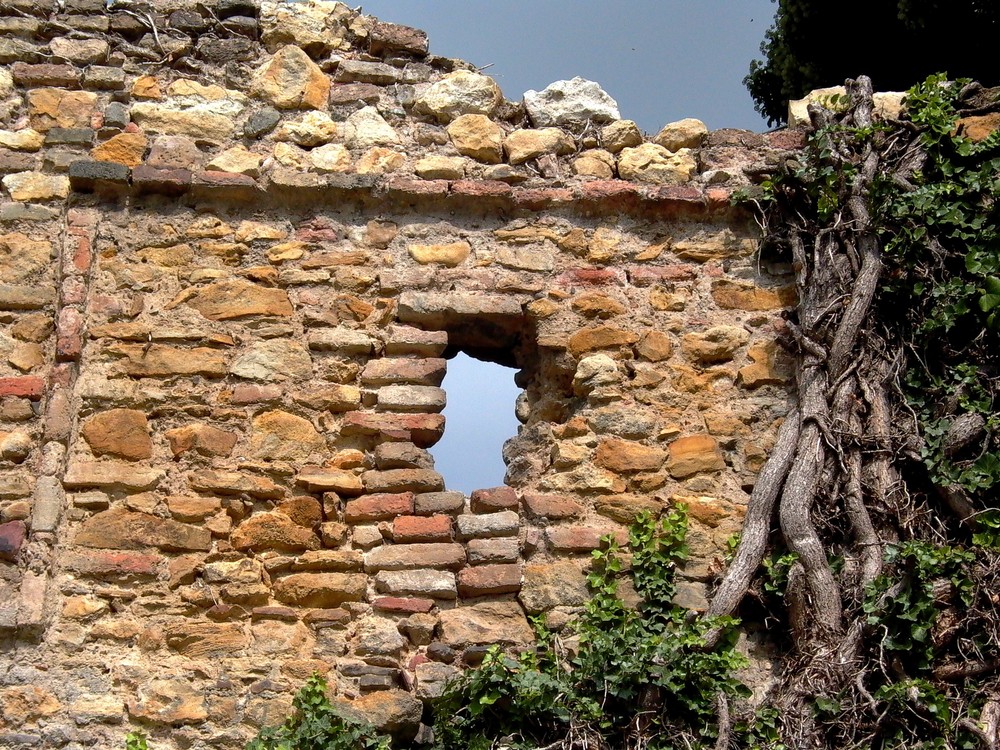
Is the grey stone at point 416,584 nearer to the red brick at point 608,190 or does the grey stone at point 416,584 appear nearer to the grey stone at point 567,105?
the red brick at point 608,190

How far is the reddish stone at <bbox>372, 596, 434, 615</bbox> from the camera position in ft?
12.9

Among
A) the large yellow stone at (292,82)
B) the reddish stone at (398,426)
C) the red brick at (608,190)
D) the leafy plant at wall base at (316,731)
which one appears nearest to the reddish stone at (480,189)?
the red brick at (608,190)

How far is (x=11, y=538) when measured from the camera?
12.7ft

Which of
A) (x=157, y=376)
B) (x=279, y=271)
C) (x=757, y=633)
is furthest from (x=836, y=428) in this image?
(x=157, y=376)

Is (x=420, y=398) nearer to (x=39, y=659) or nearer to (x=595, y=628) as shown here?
(x=595, y=628)

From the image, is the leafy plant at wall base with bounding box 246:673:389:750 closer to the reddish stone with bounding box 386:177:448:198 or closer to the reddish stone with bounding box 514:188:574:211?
the reddish stone with bounding box 386:177:448:198

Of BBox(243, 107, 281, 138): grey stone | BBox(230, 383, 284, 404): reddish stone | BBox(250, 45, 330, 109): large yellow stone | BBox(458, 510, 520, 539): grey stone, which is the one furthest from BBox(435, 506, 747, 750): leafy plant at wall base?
BBox(250, 45, 330, 109): large yellow stone

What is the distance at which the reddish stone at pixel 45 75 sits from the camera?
15.3 feet

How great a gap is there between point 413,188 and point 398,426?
3.14 feet

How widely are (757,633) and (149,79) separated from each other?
10.2 feet

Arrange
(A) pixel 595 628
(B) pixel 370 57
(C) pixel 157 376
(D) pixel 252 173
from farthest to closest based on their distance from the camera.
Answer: (B) pixel 370 57 → (D) pixel 252 173 → (C) pixel 157 376 → (A) pixel 595 628

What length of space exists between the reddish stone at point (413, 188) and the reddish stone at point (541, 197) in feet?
0.96

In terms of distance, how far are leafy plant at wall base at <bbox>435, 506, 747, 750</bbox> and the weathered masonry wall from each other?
0.51ft

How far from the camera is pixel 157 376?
4230 millimetres
